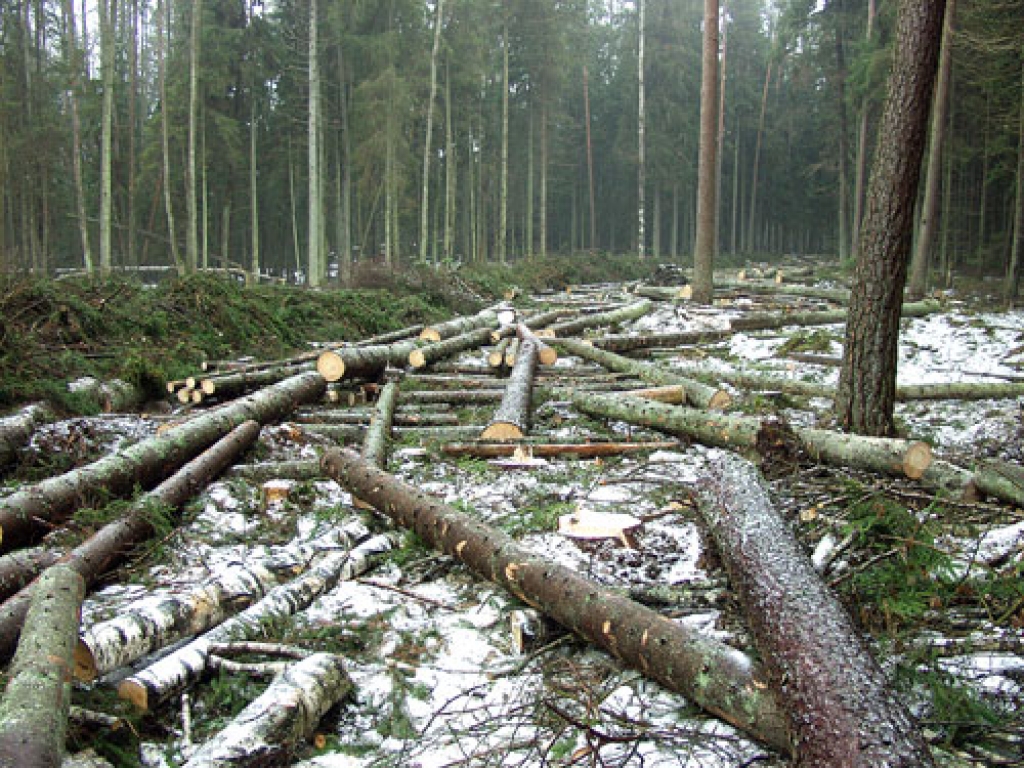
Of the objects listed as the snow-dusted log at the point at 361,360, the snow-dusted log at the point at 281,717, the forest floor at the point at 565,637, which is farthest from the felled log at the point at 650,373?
the snow-dusted log at the point at 281,717

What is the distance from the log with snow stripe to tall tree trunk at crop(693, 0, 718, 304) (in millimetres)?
13327

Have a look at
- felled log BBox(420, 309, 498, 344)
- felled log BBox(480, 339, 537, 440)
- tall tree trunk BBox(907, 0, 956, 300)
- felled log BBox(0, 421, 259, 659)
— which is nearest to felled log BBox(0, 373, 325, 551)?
felled log BBox(0, 421, 259, 659)

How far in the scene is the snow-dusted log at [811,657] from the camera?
1.96m

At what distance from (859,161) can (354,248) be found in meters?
22.4

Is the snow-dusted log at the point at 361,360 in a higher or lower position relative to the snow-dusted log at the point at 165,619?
higher

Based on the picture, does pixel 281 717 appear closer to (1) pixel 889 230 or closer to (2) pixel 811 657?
(2) pixel 811 657

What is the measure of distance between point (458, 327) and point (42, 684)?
9198mm

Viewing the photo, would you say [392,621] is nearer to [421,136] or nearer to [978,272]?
[978,272]

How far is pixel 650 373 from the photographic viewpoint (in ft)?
27.0

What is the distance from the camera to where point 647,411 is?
6.50 m

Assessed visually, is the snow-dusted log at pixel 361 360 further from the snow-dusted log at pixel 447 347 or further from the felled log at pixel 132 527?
the felled log at pixel 132 527

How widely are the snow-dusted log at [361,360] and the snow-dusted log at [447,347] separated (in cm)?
11

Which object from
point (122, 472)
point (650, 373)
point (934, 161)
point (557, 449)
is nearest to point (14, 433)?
point (122, 472)

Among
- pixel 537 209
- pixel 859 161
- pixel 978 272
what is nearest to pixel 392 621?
pixel 978 272
